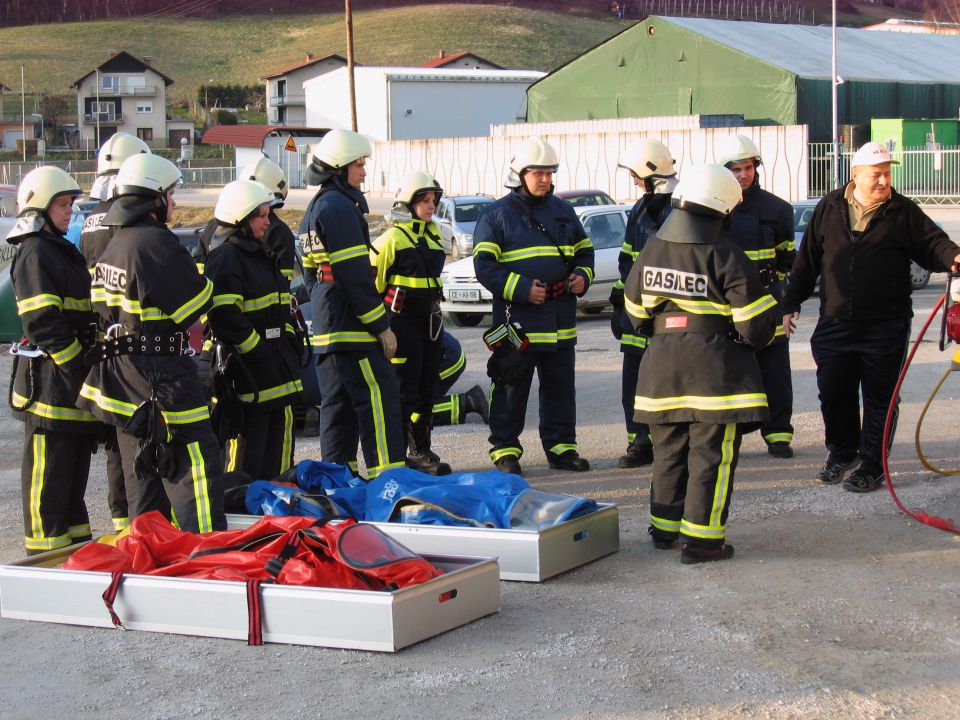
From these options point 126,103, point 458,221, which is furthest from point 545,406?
point 126,103

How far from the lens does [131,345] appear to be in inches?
235

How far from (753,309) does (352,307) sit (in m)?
2.58

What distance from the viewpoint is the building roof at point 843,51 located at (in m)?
44.6

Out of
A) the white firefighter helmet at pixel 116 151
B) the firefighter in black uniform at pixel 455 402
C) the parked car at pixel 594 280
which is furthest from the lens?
the parked car at pixel 594 280

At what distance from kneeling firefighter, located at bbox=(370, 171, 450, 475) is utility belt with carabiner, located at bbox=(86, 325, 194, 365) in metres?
2.24

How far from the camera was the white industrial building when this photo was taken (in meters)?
65.8

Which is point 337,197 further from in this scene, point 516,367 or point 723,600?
point 723,600

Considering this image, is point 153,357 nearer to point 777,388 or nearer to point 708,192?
point 708,192

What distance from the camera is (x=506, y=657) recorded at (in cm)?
482

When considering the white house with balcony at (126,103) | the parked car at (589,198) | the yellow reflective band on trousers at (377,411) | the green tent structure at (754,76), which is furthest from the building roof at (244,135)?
the yellow reflective band on trousers at (377,411)

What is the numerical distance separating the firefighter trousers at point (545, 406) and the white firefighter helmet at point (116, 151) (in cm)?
295

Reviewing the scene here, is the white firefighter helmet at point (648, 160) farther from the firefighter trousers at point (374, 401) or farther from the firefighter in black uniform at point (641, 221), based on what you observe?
the firefighter trousers at point (374, 401)

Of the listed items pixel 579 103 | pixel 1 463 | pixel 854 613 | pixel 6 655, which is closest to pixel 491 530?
pixel 854 613

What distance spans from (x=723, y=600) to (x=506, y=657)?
3.79 ft
